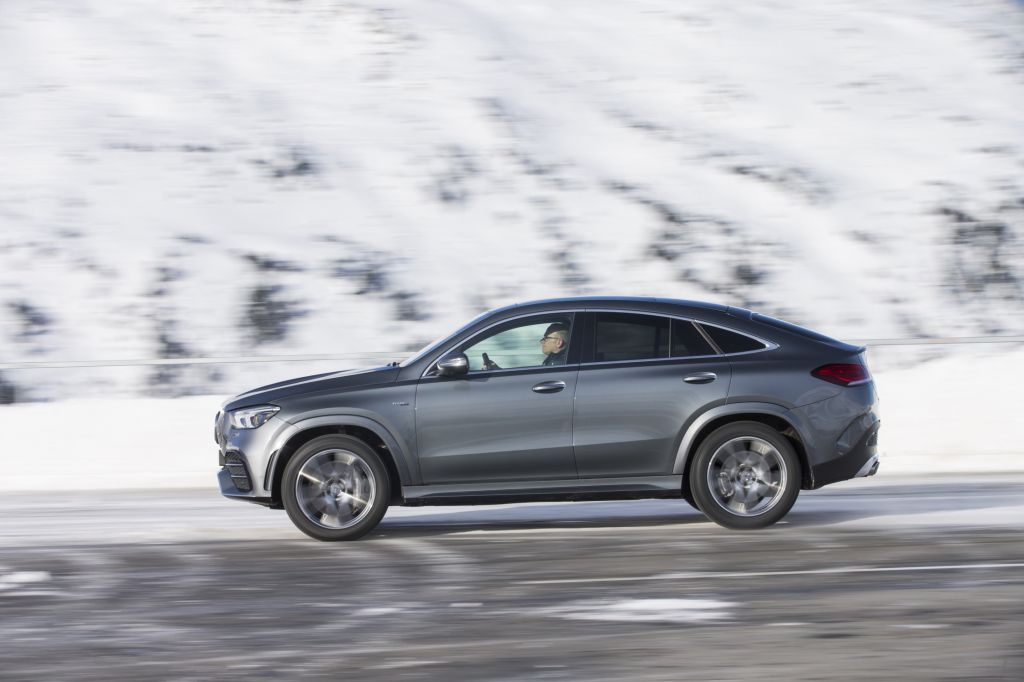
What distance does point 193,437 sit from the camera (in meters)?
14.2

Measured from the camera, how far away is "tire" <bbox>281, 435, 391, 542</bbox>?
30.4 feet

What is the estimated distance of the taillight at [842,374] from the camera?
931 centimetres

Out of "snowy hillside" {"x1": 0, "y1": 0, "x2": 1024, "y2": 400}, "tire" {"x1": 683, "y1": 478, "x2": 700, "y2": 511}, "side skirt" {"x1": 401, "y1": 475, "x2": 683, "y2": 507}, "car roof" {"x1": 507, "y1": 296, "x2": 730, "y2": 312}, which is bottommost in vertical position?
"tire" {"x1": 683, "y1": 478, "x2": 700, "y2": 511}

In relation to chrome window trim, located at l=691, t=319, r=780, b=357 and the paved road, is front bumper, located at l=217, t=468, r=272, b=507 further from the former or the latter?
chrome window trim, located at l=691, t=319, r=780, b=357

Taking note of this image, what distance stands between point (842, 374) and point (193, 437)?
23.6 ft

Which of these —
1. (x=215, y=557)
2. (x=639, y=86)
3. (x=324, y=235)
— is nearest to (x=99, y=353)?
(x=324, y=235)

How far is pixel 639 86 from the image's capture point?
44.4 m

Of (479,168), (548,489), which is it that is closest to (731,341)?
(548,489)

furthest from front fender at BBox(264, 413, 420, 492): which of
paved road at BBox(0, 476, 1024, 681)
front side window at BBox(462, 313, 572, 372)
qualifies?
front side window at BBox(462, 313, 572, 372)

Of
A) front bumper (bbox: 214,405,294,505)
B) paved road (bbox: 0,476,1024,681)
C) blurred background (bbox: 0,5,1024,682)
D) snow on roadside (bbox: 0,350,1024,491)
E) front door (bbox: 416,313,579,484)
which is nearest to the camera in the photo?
paved road (bbox: 0,476,1024,681)

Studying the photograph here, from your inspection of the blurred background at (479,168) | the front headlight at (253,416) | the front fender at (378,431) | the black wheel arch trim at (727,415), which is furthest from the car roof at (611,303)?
the blurred background at (479,168)

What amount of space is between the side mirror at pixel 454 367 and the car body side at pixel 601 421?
0.06 metres

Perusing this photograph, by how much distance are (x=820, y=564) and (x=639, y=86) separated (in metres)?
37.5

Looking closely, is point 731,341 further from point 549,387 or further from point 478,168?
point 478,168
